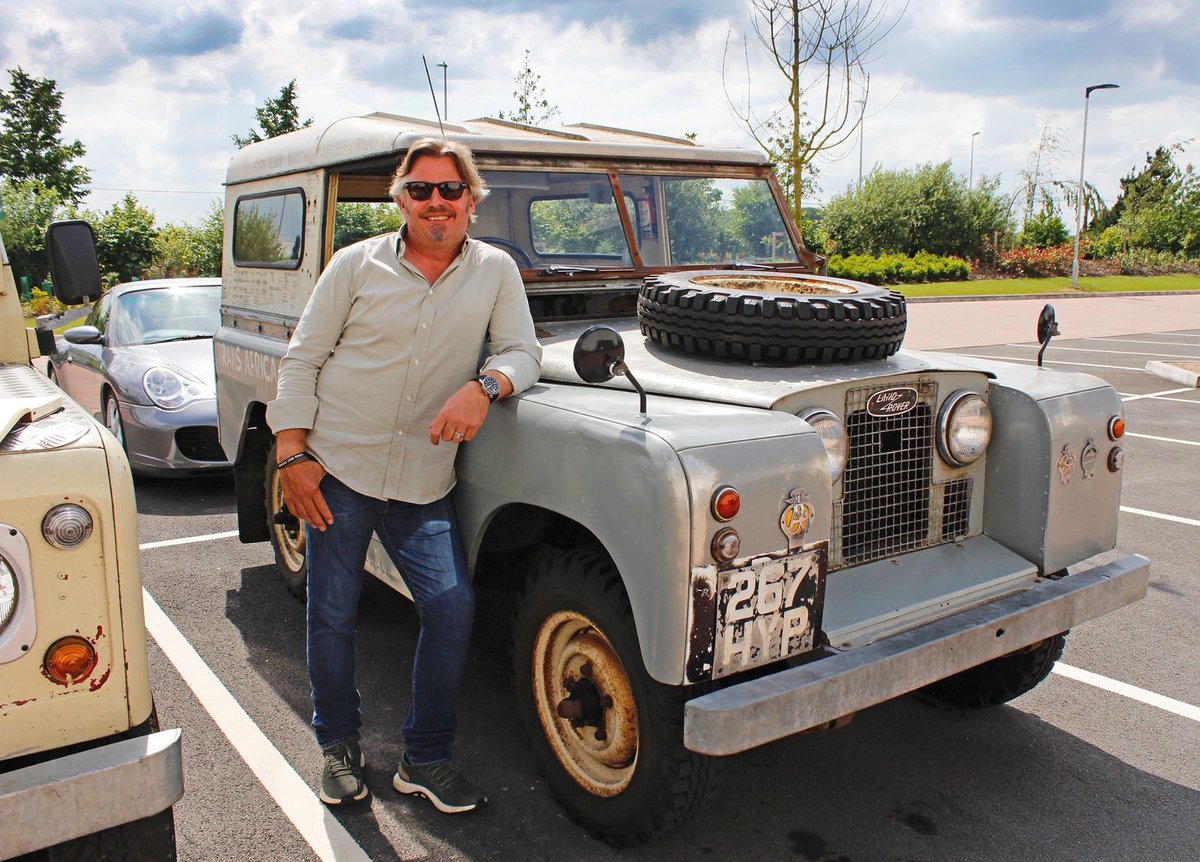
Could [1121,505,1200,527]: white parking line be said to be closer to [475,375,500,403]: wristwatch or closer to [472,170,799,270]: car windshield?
[472,170,799,270]: car windshield

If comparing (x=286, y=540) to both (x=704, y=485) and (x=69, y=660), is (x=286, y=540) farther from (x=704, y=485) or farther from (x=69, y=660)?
(x=704, y=485)

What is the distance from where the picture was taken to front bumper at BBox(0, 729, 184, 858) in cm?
194

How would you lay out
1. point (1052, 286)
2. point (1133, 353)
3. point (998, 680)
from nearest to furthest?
1. point (998, 680)
2. point (1133, 353)
3. point (1052, 286)

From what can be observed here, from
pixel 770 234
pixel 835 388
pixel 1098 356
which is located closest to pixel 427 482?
pixel 835 388

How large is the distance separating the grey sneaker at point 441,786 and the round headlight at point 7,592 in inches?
60.7

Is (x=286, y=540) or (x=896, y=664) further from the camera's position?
(x=286, y=540)

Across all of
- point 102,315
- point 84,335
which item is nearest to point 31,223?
point 102,315

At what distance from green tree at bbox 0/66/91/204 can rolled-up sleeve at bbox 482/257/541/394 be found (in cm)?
5470

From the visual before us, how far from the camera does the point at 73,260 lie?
3.60 m

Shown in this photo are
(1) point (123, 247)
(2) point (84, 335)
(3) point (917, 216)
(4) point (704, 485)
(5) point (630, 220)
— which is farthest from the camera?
(3) point (917, 216)

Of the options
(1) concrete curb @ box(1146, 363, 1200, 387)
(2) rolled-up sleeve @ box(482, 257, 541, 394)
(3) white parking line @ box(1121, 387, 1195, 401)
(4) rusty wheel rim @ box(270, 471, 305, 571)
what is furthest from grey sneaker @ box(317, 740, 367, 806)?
(1) concrete curb @ box(1146, 363, 1200, 387)

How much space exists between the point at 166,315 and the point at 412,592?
250 inches

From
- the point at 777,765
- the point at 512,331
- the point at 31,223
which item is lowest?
the point at 777,765

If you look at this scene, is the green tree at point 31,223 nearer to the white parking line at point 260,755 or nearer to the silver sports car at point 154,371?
the silver sports car at point 154,371
